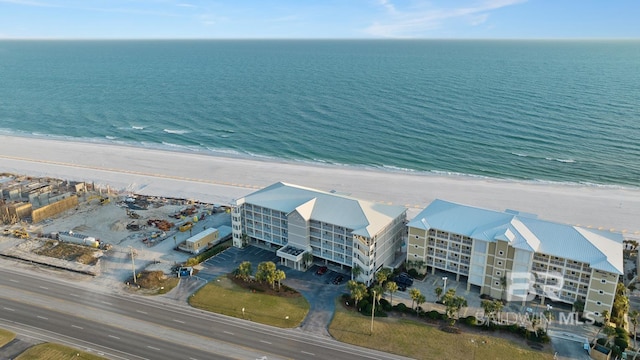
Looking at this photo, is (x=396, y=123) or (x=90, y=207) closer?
(x=90, y=207)

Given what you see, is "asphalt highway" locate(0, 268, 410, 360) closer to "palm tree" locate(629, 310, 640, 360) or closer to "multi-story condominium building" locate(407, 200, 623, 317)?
"multi-story condominium building" locate(407, 200, 623, 317)

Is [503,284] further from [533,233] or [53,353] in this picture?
[53,353]

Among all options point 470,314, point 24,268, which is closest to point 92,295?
point 24,268

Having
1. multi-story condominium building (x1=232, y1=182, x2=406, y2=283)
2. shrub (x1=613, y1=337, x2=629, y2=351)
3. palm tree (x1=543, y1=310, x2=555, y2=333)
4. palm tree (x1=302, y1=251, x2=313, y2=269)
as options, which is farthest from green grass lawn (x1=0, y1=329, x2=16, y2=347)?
shrub (x1=613, y1=337, x2=629, y2=351)

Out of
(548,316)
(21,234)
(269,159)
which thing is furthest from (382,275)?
(269,159)

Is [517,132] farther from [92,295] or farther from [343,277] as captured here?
[92,295]

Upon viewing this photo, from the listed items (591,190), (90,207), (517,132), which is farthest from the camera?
(517,132)

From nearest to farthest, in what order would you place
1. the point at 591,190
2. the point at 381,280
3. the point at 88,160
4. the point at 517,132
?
the point at 381,280 → the point at 591,190 → the point at 88,160 → the point at 517,132
